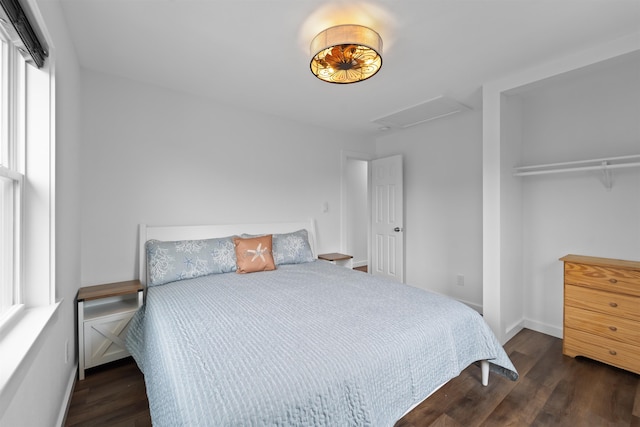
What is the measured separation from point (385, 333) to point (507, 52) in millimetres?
2197

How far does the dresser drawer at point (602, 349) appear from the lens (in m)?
2.11

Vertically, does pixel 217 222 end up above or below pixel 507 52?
below

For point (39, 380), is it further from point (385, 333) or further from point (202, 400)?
point (385, 333)

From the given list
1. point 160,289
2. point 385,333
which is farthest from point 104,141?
point 385,333

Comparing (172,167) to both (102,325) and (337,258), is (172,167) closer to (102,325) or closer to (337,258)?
(102,325)

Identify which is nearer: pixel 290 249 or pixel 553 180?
pixel 553 180

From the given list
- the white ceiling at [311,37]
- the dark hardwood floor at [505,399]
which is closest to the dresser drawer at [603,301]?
the dark hardwood floor at [505,399]

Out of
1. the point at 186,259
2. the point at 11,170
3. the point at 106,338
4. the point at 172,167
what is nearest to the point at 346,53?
the point at 11,170

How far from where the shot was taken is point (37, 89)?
1.43 m

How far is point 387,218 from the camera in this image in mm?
4305

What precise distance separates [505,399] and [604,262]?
1.40m

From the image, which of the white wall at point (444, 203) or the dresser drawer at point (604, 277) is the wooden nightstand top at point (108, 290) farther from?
the dresser drawer at point (604, 277)

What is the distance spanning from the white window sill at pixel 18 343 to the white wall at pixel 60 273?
0.10ft

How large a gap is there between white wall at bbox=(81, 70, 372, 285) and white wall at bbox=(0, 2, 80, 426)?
219mm
